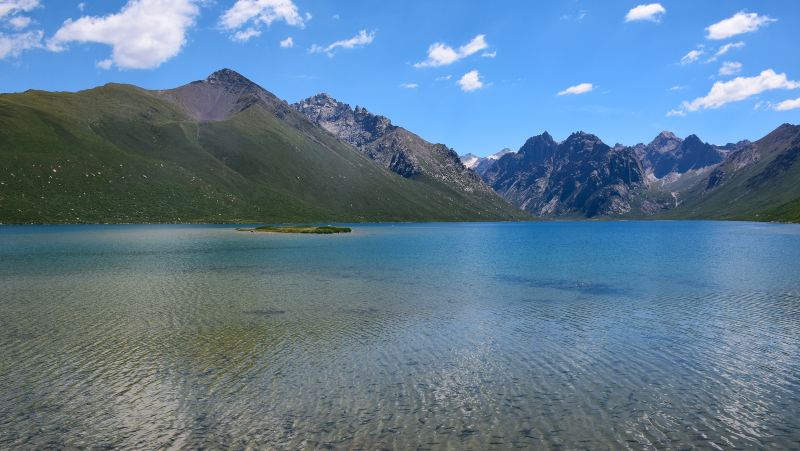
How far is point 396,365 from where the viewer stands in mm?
28984

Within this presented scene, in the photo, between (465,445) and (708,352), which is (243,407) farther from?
(708,352)

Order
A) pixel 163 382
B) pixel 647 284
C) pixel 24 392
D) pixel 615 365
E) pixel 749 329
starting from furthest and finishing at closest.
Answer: pixel 647 284 < pixel 749 329 < pixel 615 365 < pixel 163 382 < pixel 24 392

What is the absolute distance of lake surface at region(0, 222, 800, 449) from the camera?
19.8 m

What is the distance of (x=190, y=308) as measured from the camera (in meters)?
46.1

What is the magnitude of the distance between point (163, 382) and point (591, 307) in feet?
126

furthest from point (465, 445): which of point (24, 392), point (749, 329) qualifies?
point (749, 329)

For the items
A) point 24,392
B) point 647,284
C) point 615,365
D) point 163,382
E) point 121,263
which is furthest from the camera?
point 121,263

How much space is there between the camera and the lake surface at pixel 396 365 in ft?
64.9

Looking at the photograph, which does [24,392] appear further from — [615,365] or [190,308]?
[615,365]

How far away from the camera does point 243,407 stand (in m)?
22.1

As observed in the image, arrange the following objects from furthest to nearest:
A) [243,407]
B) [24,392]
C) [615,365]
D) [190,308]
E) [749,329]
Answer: [190,308]
[749,329]
[615,365]
[24,392]
[243,407]

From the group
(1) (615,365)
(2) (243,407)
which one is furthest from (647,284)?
(2) (243,407)

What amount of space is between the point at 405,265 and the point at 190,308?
152 feet

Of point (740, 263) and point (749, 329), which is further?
point (740, 263)
